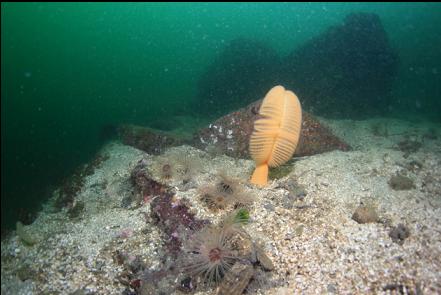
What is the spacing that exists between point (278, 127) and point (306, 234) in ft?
4.72

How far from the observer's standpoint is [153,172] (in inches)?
214

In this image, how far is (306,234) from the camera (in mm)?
3994

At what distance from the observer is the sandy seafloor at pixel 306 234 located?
3.51m

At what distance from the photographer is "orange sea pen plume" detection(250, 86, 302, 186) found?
14.2 feet

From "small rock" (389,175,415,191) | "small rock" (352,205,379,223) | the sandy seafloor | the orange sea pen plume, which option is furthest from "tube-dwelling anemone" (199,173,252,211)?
"small rock" (389,175,415,191)

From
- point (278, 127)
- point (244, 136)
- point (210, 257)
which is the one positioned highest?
point (278, 127)

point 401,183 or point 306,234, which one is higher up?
point 401,183

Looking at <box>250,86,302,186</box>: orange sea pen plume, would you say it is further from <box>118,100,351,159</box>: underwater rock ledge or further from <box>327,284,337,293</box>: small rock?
<box>327,284,337,293</box>: small rock

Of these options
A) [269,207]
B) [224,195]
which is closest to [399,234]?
[269,207]

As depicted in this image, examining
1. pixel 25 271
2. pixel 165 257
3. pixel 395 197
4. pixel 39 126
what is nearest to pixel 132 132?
pixel 25 271

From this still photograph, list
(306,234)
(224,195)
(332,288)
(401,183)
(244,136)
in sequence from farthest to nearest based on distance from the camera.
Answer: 1. (244,136)
2. (401,183)
3. (224,195)
4. (306,234)
5. (332,288)

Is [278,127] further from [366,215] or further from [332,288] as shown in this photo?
[332,288]

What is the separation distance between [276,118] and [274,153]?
0.52 metres

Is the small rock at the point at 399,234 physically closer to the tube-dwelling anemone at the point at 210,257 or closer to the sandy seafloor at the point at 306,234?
the sandy seafloor at the point at 306,234
